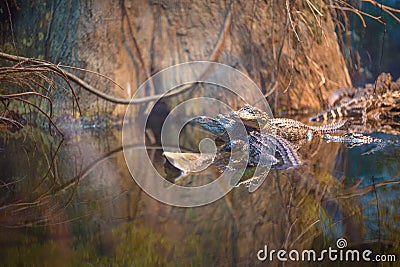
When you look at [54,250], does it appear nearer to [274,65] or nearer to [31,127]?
[31,127]

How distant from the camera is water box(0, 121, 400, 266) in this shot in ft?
2.91

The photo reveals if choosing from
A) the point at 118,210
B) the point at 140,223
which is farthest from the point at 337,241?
the point at 118,210

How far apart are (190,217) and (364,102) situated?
105 inches

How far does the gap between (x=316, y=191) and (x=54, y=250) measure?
0.85 metres

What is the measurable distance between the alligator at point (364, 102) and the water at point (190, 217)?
1566mm

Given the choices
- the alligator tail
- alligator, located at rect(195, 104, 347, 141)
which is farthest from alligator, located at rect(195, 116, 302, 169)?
the alligator tail

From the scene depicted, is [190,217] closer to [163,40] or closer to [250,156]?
[250,156]

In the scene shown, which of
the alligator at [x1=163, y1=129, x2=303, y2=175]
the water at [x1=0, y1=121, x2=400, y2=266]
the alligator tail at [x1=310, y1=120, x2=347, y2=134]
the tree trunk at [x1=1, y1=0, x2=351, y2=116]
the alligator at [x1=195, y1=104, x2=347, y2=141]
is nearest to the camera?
the water at [x1=0, y1=121, x2=400, y2=266]

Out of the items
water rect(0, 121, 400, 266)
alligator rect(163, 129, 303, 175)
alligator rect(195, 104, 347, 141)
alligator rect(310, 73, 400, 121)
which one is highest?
alligator rect(310, 73, 400, 121)

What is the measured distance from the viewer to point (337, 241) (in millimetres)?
906

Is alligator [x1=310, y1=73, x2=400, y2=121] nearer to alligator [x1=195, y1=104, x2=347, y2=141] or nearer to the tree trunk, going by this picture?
the tree trunk

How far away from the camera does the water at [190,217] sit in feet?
2.91

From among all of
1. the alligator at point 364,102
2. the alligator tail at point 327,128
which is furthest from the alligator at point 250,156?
the alligator at point 364,102

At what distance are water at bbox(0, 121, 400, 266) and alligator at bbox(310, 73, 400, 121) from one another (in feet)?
5.14
